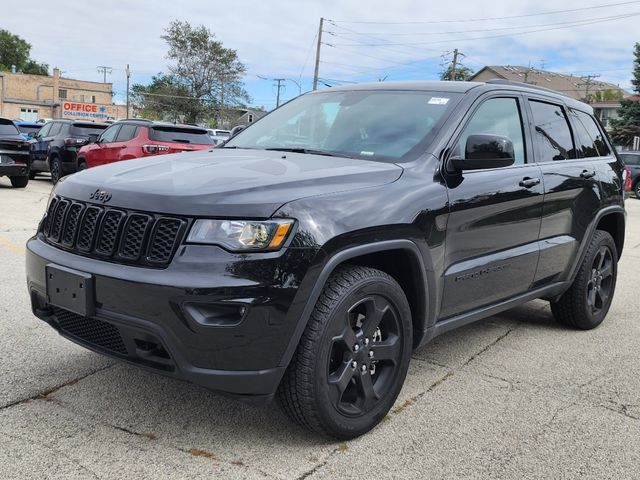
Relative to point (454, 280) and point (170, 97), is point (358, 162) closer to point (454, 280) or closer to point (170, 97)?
point (454, 280)

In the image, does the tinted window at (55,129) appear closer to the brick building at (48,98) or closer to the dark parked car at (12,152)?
the dark parked car at (12,152)

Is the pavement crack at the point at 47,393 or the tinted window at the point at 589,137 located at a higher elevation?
the tinted window at the point at 589,137

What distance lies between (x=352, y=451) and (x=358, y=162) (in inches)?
57.0

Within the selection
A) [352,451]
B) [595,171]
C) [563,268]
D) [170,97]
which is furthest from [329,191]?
[170,97]

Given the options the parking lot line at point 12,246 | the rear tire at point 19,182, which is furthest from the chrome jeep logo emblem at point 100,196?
the rear tire at point 19,182

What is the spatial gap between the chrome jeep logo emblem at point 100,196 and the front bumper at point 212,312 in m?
0.33

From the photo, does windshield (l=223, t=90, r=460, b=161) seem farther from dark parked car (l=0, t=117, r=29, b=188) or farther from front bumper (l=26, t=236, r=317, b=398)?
dark parked car (l=0, t=117, r=29, b=188)

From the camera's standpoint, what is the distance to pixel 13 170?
45.1ft

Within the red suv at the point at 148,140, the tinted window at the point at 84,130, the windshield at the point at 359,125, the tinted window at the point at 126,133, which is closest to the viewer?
the windshield at the point at 359,125

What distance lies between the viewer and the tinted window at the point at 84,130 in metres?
16.4

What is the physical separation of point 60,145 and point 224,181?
14.7 meters

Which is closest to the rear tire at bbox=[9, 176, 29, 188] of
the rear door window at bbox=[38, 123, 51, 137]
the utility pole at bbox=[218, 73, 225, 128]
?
the rear door window at bbox=[38, 123, 51, 137]

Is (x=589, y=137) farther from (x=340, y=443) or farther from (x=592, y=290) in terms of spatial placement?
(x=340, y=443)

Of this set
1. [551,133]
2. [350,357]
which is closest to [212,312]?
[350,357]
